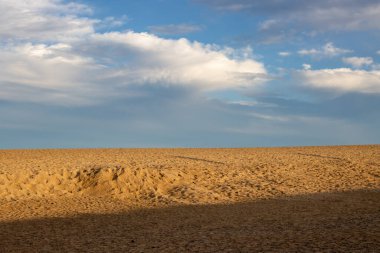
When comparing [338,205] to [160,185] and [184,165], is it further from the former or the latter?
[184,165]

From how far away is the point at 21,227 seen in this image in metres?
13.6

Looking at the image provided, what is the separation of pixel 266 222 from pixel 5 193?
10952mm

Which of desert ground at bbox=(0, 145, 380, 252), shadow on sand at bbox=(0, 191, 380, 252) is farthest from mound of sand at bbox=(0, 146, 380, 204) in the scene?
shadow on sand at bbox=(0, 191, 380, 252)

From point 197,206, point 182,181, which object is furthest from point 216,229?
point 182,181

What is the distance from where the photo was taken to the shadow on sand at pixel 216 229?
10.3 metres

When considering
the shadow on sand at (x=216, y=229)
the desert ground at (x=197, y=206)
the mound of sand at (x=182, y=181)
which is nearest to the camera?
the shadow on sand at (x=216, y=229)

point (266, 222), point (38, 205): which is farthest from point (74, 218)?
point (266, 222)

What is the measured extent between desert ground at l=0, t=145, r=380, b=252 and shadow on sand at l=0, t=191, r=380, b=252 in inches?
1.0

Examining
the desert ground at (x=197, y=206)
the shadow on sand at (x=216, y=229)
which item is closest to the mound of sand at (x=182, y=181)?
the desert ground at (x=197, y=206)

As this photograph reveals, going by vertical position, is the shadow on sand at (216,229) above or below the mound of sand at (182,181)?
below

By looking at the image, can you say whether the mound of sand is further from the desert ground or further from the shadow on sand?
the shadow on sand

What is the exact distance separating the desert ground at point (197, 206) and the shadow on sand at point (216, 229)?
1.0 inches

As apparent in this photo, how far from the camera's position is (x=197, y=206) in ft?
55.8

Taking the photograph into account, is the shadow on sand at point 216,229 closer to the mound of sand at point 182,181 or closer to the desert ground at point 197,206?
the desert ground at point 197,206
